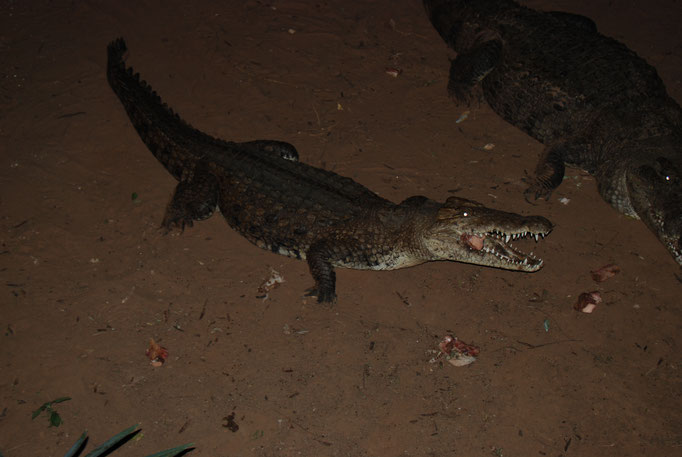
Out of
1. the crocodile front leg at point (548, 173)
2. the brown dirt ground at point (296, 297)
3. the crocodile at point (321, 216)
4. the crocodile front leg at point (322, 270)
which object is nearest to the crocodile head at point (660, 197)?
the brown dirt ground at point (296, 297)

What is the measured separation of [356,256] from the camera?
15.7ft

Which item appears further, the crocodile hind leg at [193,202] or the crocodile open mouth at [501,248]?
the crocodile hind leg at [193,202]

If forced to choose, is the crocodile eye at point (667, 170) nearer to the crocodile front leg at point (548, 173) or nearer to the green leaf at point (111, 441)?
the crocodile front leg at point (548, 173)

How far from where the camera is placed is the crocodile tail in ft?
17.6

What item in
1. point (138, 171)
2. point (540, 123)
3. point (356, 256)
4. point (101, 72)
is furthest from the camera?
point (101, 72)

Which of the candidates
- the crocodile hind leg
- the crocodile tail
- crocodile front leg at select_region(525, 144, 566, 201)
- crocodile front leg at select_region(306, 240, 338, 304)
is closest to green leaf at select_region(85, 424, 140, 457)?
crocodile front leg at select_region(306, 240, 338, 304)

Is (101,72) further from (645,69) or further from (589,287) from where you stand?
(645,69)

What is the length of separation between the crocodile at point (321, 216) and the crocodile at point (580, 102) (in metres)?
1.34

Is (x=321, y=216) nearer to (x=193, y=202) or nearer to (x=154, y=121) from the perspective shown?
(x=193, y=202)

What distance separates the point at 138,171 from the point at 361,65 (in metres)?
3.12

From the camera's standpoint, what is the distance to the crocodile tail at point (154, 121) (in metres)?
5.36

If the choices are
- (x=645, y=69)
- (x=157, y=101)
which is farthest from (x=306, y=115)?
(x=645, y=69)

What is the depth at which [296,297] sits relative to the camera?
473cm

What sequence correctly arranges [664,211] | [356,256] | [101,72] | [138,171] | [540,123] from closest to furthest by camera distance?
[356,256]
[664,211]
[138,171]
[540,123]
[101,72]
